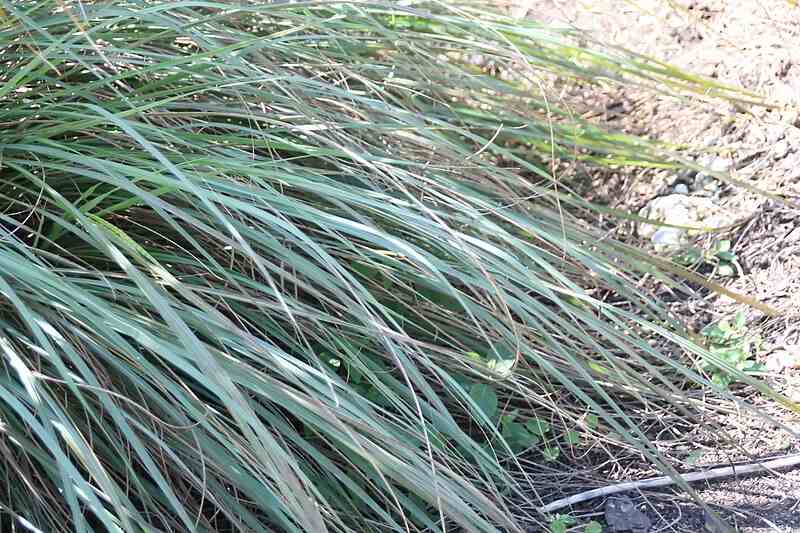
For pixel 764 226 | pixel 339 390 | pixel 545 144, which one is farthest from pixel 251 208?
pixel 764 226

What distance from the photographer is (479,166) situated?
1625 millimetres

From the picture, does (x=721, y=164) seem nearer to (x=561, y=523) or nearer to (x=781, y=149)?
(x=781, y=149)

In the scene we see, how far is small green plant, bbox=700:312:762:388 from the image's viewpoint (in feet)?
5.66

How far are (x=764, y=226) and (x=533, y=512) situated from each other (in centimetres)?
94

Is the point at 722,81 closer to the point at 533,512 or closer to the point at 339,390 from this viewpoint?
the point at 533,512

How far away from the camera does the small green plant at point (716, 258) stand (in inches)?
78.2

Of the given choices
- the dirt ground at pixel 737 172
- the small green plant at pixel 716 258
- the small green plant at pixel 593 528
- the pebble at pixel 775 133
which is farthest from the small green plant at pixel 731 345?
the pebble at pixel 775 133

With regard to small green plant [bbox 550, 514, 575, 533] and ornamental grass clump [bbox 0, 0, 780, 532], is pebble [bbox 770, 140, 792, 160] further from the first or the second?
small green plant [bbox 550, 514, 575, 533]

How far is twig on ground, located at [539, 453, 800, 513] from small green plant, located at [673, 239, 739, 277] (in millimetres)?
522

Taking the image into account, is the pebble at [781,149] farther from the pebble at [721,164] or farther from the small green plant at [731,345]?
the small green plant at [731,345]

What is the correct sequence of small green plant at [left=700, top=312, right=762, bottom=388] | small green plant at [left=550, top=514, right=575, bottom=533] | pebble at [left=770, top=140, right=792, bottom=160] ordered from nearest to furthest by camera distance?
1. small green plant at [left=550, top=514, right=575, bottom=533]
2. small green plant at [left=700, top=312, right=762, bottom=388]
3. pebble at [left=770, top=140, right=792, bottom=160]

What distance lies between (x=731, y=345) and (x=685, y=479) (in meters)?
0.37

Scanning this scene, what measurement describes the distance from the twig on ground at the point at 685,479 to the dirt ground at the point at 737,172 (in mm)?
17

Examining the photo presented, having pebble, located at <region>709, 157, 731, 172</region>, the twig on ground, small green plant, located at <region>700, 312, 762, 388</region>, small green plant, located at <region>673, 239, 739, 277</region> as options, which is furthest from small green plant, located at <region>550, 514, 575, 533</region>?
pebble, located at <region>709, 157, 731, 172</region>
